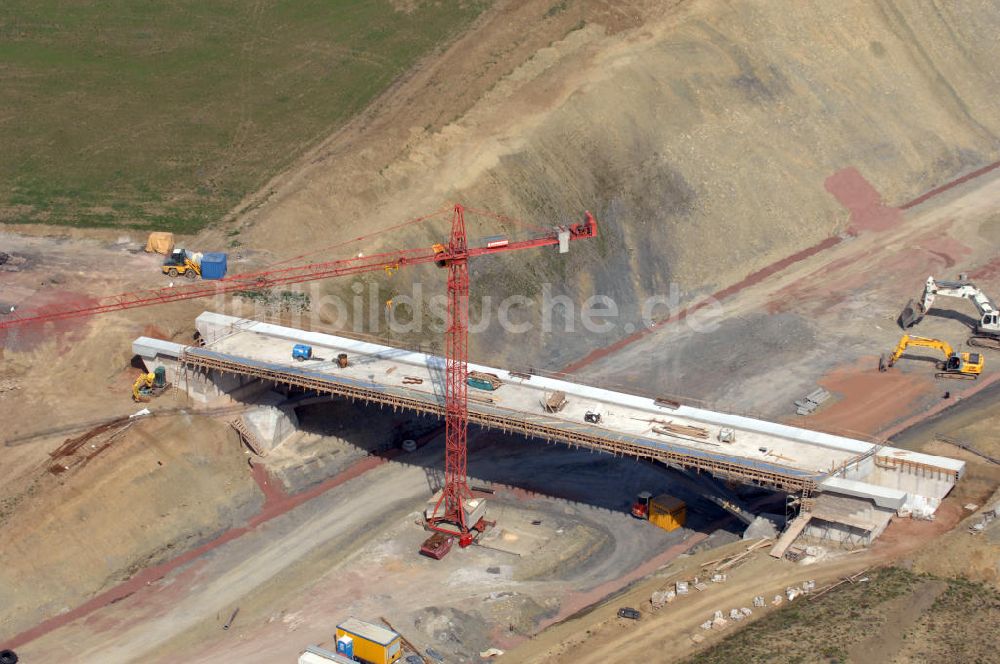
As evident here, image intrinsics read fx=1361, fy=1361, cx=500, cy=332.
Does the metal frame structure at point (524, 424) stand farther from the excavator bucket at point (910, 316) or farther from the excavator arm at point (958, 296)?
the excavator bucket at point (910, 316)

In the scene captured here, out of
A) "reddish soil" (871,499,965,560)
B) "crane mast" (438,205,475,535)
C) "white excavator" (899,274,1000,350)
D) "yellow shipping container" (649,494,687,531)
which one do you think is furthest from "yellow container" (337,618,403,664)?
"white excavator" (899,274,1000,350)

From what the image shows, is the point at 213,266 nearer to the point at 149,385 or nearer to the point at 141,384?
the point at 149,385

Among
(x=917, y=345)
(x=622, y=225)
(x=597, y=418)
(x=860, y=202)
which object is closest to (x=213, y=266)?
(x=597, y=418)

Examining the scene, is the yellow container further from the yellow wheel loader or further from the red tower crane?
the yellow wheel loader

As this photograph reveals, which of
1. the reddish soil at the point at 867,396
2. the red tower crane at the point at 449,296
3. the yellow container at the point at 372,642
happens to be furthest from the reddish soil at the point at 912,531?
the yellow container at the point at 372,642

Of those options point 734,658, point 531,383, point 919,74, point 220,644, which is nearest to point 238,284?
point 531,383

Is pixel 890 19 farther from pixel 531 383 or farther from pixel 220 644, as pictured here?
pixel 220 644
